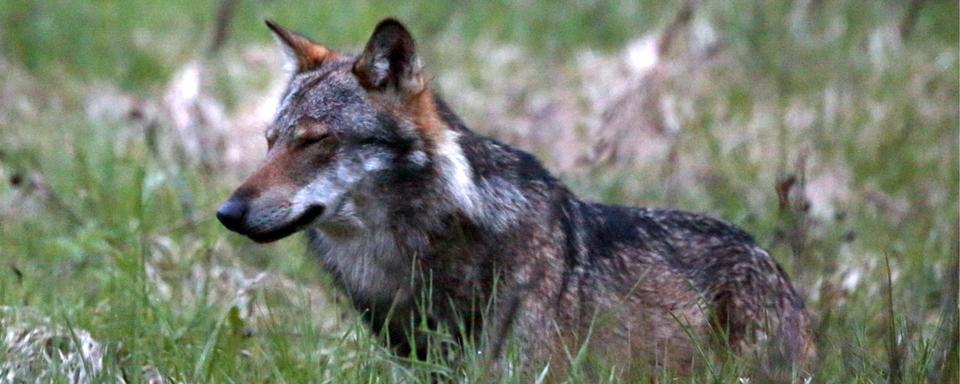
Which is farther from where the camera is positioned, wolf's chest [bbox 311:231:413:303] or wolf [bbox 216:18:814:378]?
wolf's chest [bbox 311:231:413:303]

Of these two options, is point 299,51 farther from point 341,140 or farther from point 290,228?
point 290,228

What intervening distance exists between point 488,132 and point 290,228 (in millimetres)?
5847

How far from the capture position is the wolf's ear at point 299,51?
584 cm

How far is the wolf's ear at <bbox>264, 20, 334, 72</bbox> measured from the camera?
5840mm

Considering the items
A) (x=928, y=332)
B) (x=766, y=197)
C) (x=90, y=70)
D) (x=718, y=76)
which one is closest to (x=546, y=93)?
(x=718, y=76)

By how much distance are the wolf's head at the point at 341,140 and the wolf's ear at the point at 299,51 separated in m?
0.22

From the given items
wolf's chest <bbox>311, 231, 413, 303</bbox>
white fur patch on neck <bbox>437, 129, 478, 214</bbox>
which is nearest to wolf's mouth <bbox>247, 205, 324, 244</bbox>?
wolf's chest <bbox>311, 231, 413, 303</bbox>

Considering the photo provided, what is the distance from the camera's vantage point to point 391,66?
5453mm

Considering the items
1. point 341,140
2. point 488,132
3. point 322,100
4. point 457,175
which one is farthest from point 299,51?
point 488,132

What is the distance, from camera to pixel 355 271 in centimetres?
550

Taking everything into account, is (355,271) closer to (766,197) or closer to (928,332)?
(928,332)

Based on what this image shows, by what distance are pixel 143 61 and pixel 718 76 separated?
4519 mm

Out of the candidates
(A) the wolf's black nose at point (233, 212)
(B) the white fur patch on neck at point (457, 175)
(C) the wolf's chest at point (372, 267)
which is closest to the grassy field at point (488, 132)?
(C) the wolf's chest at point (372, 267)

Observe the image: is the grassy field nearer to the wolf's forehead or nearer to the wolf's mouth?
the wolf's mouth
